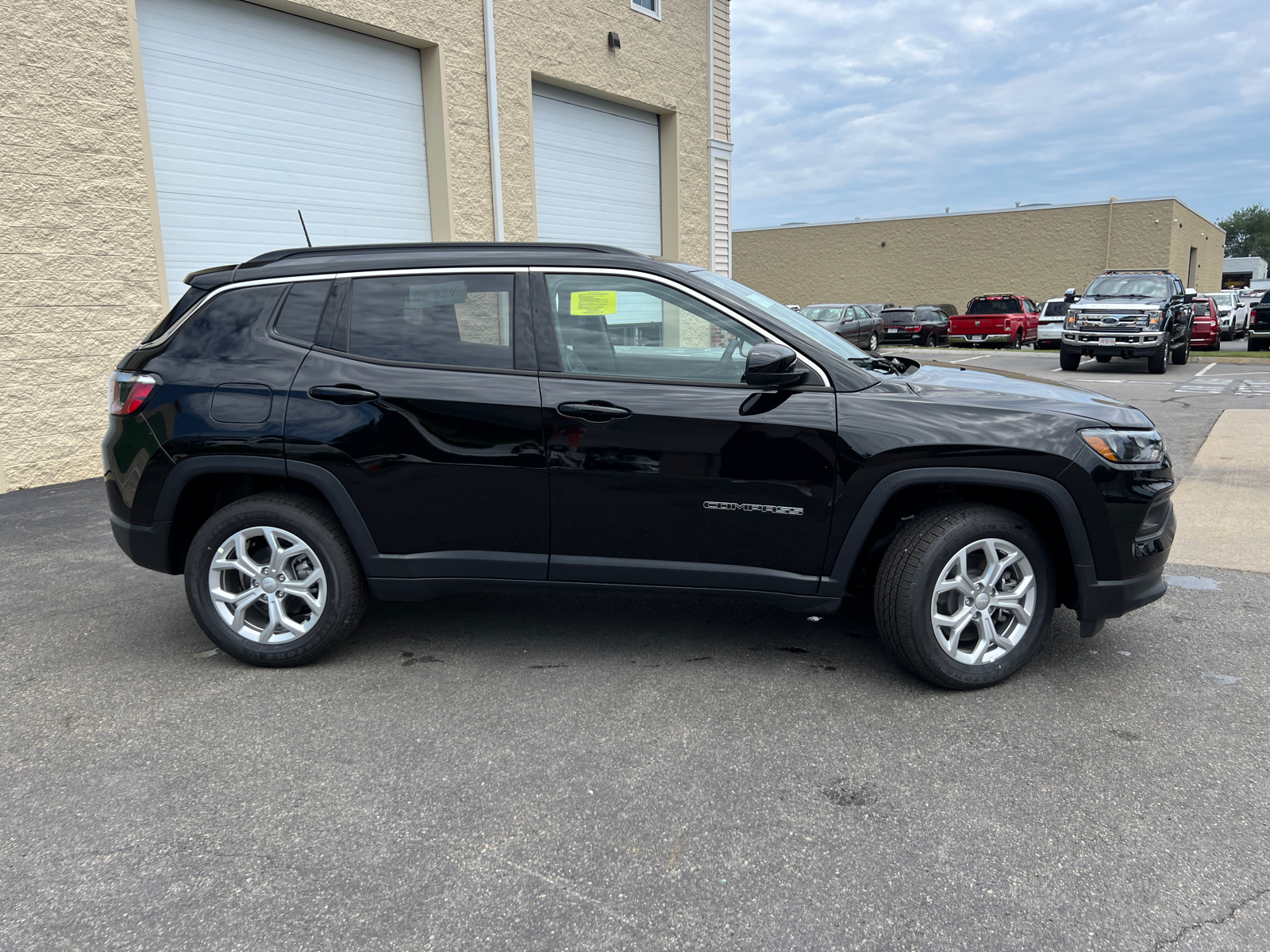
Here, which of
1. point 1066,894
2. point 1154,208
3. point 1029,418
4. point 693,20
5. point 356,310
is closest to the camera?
point 1066,894

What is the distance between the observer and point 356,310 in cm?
395

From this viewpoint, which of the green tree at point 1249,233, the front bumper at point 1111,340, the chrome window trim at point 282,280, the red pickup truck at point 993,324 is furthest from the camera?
the green tree at point 1249,233

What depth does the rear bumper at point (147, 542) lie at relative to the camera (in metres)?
4.00

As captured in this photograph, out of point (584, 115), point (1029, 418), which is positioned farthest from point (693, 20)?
point (1029, 418)

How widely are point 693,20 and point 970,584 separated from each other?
521 inches

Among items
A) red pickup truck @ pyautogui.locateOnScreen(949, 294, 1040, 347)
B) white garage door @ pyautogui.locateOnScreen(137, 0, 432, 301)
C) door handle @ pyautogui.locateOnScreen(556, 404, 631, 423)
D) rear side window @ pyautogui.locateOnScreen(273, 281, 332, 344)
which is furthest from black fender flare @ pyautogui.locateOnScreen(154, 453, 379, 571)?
red pickup truck @ pyautogui.locateOnScreen(949, 294, 1040, 347)

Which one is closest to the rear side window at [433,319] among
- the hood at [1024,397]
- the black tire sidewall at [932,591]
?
the hood at [1024,397]

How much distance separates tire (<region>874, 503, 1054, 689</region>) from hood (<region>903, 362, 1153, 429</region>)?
1.42 ft

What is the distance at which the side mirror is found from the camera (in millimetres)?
3512

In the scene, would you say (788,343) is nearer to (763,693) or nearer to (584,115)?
(763,693)

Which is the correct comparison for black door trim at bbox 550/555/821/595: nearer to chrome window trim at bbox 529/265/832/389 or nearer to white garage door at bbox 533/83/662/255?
chrome window trim at bbox 529/265/832/389

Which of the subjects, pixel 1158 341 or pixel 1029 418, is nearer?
pixel 1029 418

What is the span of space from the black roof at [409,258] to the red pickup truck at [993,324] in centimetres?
2882

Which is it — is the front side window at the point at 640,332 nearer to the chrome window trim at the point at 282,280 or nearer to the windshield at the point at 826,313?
the chrome window trim at the point at 282,280
